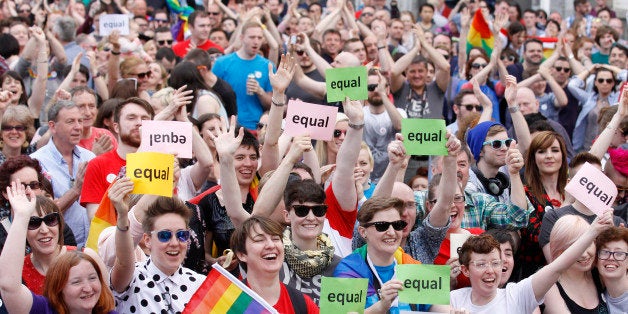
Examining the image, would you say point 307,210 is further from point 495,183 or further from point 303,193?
point 495,183

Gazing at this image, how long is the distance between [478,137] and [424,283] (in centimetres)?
289

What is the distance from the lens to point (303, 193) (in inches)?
274

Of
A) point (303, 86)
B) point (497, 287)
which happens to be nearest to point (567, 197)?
point (497, 287)

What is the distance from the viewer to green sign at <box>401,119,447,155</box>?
7.56 m

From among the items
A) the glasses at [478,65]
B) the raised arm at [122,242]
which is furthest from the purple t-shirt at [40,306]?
the glasses at [478,65]

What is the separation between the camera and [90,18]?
1625cm

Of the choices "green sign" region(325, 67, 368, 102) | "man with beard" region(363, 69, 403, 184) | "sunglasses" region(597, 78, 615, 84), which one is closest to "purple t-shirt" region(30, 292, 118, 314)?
"green sign" region(325, 67, 368, 102)

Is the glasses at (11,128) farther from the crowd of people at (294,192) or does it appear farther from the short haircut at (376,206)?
the short haircut at (376,206)

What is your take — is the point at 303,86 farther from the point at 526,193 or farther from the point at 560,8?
the point at 560,8

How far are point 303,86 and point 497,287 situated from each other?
476 cm

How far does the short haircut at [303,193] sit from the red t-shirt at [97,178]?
161 centimetres

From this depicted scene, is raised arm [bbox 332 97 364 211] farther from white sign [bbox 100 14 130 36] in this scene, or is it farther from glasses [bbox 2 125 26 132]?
white sign [bbox 100 14 130 36]

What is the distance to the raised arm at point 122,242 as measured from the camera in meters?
6.29

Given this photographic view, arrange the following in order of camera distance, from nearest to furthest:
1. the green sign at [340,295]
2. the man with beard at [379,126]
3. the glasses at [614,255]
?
the green sign at [340,295] < the glasses at [614,255] < the man with beard at [379,126]
